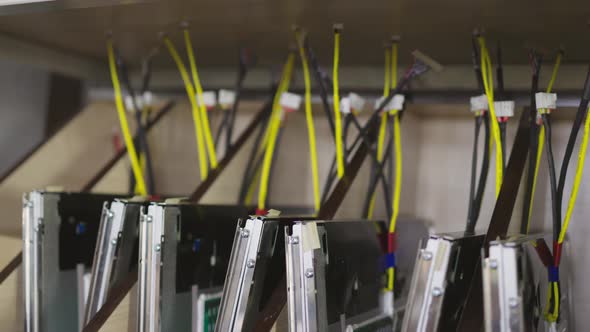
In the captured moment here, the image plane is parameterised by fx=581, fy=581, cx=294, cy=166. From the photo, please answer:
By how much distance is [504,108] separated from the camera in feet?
2.87

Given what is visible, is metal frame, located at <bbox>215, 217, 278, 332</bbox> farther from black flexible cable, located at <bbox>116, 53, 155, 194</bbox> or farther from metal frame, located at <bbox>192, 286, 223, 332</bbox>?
black flexible cable, located at <bbox>116, 53, 155, 194</bbox>

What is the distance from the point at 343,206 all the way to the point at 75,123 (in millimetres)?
759

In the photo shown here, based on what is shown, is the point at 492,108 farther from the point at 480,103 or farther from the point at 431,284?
the point at 431,284

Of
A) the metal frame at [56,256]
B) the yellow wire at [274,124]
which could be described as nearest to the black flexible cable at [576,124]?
the yellow wire at [274,124]

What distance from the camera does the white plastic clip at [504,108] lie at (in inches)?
34.4

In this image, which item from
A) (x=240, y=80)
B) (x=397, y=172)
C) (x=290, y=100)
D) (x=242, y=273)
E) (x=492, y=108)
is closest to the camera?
(x=242, y=273)

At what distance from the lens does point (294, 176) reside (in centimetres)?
129

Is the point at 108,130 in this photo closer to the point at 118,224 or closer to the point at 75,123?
the point at 75,123

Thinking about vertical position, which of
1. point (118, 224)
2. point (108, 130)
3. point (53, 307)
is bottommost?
point (53, 307)

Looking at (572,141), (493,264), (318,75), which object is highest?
(318,75)

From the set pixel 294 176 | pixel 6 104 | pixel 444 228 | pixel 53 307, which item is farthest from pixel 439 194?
pixel 6 104

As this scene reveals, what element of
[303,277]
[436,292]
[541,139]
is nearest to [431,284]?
[436,292]

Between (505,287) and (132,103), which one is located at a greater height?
(132,103)

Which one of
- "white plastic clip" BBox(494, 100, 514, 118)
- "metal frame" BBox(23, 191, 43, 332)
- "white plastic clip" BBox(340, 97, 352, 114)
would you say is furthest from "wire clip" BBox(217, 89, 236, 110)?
"white plastic clip" BBox(494, 100, 514, 118)
